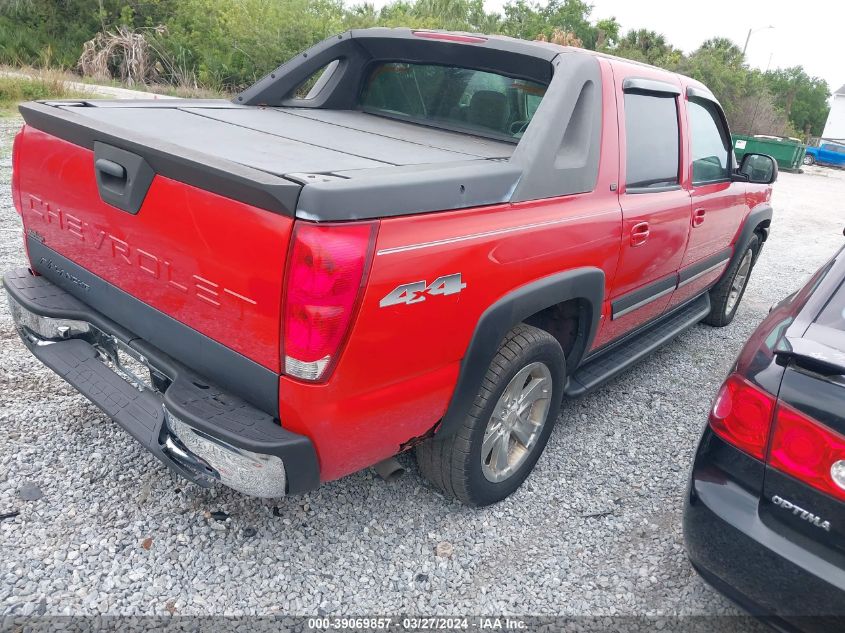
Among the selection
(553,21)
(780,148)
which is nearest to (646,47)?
(553,21)

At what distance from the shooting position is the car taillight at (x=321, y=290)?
5.83ft

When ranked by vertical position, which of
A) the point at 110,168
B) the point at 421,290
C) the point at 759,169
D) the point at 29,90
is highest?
the point at 759,169

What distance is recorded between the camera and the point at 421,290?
2.00 metres

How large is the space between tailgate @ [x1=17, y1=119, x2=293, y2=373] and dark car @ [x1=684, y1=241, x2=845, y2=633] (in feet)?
4.79

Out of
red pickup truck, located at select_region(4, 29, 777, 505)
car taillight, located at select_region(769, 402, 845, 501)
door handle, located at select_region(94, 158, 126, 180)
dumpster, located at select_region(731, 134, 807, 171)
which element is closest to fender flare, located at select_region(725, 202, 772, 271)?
red pickup truck, located at select_region(4, 29, 777, 505)

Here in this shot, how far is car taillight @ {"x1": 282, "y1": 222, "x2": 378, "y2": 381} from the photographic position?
1.78m

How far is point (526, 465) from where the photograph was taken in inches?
118

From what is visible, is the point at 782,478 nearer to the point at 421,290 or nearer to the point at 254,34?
the point at 421,290

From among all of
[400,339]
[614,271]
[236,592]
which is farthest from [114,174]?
[614,271]

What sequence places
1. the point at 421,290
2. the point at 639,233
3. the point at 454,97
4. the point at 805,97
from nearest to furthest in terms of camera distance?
1. the point at 421,290
2. the point at 639,233
3. the point at 454,97
4. the point at 805,97

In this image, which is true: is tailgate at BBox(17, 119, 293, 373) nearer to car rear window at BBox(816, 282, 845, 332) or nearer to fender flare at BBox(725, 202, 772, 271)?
car rear window at BBox(816, 282, 845, 332)

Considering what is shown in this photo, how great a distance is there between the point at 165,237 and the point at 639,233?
2.22 metres

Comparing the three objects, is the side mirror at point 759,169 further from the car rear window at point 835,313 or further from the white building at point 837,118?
the white building at point 837,118

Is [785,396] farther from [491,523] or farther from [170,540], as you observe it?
[170,540]
